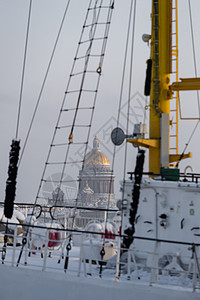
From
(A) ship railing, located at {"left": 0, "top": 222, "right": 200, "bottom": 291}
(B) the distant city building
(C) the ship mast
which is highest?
(B) the distant city building

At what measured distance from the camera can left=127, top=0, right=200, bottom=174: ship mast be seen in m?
14.2

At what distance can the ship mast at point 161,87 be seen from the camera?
14172 millimetres

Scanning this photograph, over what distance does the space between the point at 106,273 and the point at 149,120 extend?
17.6ft

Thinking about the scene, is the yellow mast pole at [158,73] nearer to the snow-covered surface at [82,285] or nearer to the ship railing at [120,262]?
the ship railing at [120,262]

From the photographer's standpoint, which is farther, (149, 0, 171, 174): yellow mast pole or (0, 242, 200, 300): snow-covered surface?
(149, 0, 171, 174): yellow mast pole

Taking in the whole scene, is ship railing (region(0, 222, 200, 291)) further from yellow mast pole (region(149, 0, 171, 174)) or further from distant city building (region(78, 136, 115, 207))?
distant city building (region(78, 136, 115, 207))

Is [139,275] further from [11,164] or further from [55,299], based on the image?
[11,164]

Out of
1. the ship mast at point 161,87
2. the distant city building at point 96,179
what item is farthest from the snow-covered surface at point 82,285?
the distant city building at point 96,179

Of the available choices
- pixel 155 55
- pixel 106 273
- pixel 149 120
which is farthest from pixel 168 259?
pixel 155 55

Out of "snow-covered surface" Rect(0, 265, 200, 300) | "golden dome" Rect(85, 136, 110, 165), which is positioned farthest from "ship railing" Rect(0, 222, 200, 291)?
"golden dome" Rect(85, 136, 110, 165)

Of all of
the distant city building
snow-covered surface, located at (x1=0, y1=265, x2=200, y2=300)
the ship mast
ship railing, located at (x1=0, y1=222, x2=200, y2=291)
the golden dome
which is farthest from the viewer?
the golden dome

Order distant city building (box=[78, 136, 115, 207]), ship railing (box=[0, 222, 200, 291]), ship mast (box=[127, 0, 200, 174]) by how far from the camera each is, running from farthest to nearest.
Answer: distant city building (box=[78, 136, 115, 207])
ship mast (box=[127, 0, 200, 174])
ship railing (box=[0, 222, 200, 291])

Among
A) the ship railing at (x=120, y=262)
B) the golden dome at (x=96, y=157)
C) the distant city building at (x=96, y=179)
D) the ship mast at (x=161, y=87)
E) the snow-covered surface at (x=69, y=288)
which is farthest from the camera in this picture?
the golden dome at (x=96, y=157)

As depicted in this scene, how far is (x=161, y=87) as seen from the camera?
14.3 meters
